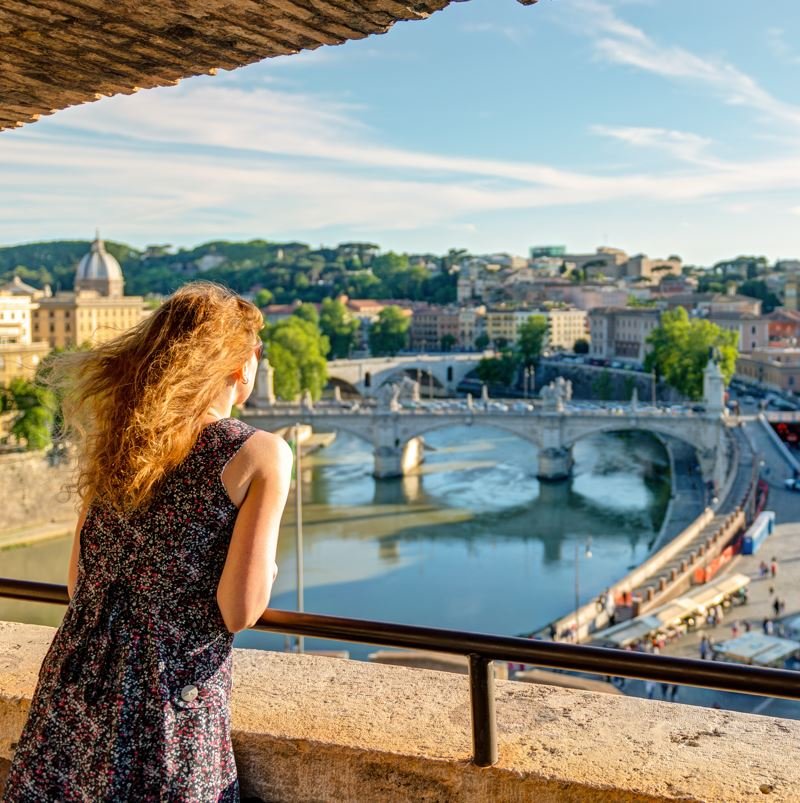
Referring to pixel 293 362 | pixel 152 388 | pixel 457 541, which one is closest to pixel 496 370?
pixel 293 362

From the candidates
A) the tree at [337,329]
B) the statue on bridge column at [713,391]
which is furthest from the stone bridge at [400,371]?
the statue on bridge column at [713,391]

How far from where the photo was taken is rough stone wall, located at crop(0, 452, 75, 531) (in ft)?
59.9

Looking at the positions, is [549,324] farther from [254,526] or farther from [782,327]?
[254,526]

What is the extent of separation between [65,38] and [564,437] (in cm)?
2263

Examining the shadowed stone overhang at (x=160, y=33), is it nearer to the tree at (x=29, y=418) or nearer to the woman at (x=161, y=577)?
the woman at (x=161, y=577)

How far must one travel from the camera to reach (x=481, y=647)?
1.27m

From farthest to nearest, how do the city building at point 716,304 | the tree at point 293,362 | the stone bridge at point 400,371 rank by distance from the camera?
the city building at point 716,304 < the stone bridge at point 400,371 < the tree at point 293,362

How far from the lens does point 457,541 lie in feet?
57.9

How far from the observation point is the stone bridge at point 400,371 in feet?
119

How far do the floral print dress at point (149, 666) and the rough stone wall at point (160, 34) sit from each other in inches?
24.6

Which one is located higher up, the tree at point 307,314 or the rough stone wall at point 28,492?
the tree at point 307,314

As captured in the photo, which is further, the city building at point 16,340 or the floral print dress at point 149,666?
the city building at point 16,340

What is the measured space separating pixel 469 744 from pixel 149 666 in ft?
1.48

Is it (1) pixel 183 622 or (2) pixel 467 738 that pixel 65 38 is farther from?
(2) pixel 467 738
